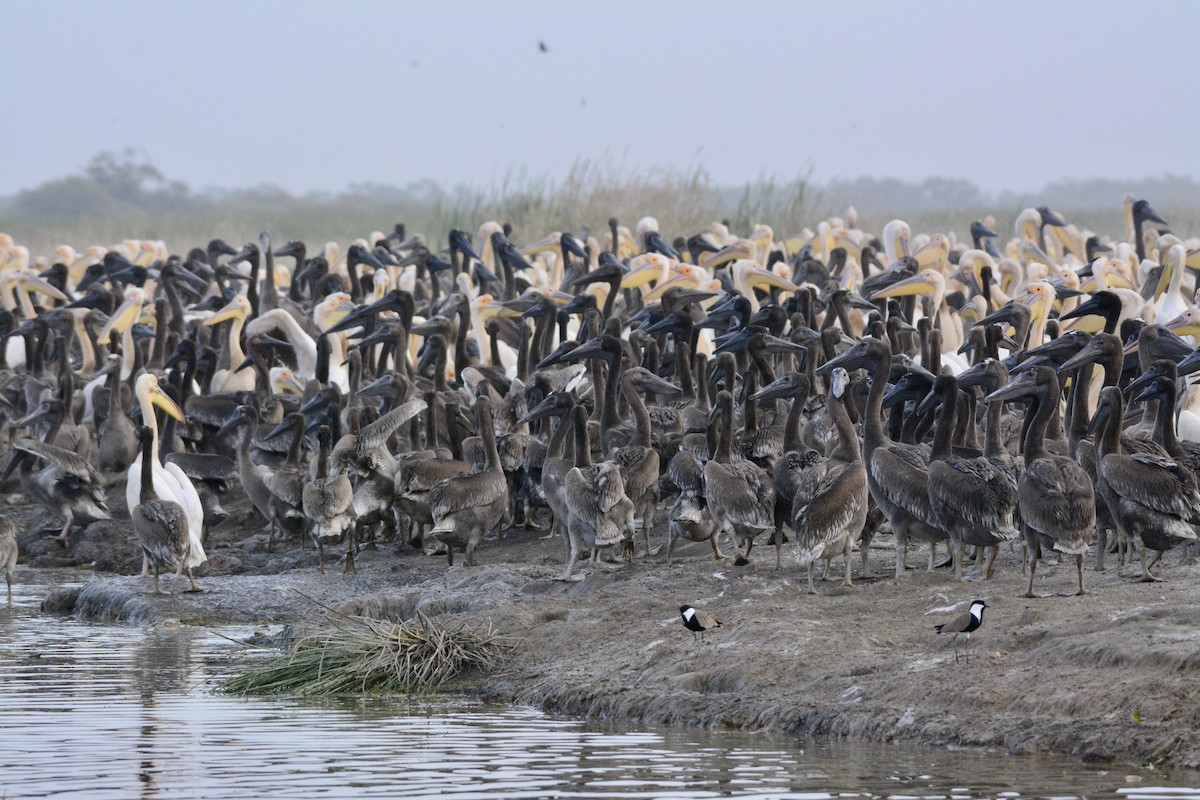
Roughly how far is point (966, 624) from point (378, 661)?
313cm

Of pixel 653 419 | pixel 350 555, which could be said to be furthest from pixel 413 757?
pixel 653 419

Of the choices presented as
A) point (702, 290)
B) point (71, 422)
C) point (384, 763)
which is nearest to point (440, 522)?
point (384, 763)

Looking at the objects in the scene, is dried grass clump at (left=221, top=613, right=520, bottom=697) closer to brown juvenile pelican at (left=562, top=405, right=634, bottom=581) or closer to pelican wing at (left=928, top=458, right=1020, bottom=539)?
brown juvenile pelican at (left=562, top=405, right=634, bottom=581)

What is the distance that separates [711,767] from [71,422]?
40.1 feet

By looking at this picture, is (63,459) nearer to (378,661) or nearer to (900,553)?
(378,661)

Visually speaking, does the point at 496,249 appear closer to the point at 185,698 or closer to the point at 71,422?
the point at 71,422

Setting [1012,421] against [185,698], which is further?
[1012,421]

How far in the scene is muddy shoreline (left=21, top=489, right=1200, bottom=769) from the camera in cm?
747

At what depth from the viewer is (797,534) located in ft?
34.1

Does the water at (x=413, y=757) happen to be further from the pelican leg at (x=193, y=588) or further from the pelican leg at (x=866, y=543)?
the pelican leg at (x=866, y=543)

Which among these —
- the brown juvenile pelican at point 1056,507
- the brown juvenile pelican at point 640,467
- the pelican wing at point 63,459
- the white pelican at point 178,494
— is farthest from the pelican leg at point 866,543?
the pelican wing at point 63,459

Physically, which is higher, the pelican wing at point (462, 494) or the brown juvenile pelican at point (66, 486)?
the pelican wing at point (462, 494)

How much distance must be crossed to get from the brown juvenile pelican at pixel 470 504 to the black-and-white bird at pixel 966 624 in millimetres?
4973

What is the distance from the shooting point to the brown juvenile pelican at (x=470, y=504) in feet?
42.3
